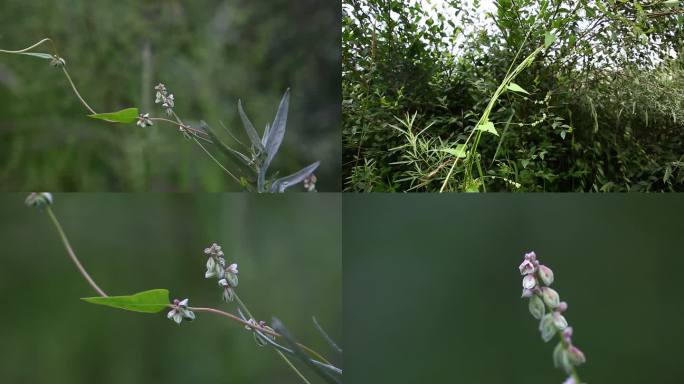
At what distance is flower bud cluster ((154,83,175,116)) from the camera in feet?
4.36

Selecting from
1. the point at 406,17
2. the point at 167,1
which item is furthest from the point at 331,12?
the point at 167,1

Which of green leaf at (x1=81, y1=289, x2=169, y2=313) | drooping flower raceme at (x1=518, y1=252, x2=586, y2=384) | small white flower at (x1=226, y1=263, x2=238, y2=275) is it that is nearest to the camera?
drooping flower raceme at (x1=518, y1=252, x2=586, y2=384)

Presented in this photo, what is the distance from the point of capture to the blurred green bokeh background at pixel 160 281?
1.25m

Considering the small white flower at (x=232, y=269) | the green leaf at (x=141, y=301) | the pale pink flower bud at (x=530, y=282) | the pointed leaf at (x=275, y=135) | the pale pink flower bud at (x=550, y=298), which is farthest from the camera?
the pointed leaf at (x=275, y=135)

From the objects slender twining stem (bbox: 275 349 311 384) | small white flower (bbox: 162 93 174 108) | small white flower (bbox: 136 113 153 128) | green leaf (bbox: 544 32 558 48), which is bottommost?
slender twining stem (bbox: 275 349 311 384)

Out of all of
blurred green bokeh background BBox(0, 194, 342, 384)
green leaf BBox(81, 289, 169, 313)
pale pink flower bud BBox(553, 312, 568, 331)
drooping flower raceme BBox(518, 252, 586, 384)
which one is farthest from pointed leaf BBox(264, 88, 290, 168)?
pale pink flower bud BBox(553, 312, 568, 331)

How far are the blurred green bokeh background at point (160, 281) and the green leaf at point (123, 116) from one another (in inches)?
6.7

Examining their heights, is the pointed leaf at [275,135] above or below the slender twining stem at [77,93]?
below

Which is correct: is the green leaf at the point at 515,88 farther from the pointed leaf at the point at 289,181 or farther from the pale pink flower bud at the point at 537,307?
the pale pink flower bud at the point at 537,307

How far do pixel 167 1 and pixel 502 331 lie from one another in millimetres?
1136

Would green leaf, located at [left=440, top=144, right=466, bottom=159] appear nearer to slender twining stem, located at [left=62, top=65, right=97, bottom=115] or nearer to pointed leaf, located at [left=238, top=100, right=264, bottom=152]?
pointed leaf, located at [left=238, top=100, right=264, bottom=152]

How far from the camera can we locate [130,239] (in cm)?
131

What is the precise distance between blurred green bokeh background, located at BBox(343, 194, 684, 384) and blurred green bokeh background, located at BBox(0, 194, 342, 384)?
0.10 metres

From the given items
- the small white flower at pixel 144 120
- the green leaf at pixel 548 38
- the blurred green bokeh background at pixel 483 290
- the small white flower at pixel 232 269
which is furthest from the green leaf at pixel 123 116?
the green leaf at pixel 548 38
